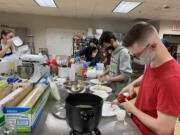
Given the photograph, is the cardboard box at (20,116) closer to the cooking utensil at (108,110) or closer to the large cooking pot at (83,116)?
the large cooking pot at (83,116)

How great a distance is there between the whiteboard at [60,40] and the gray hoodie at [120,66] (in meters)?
5.12

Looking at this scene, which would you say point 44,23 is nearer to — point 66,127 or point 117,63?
point 117,63

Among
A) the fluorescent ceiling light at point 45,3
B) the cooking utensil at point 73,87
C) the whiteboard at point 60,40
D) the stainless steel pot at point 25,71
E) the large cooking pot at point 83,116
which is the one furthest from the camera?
the whiteboard at point 60,40

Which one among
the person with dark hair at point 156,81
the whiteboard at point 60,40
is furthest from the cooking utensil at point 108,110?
the whiteboard at point 60,40

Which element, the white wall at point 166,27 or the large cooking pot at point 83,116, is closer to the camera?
the large cooking pot at point 83,116

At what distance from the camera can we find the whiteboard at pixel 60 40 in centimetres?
692

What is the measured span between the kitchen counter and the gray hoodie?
888 millimetres

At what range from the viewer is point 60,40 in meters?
7.06

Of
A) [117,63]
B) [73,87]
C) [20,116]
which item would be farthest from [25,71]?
[117,63]

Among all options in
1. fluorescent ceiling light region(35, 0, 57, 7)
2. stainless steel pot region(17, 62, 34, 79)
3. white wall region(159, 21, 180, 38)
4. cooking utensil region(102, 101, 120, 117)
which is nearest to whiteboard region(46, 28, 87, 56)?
fluorescent ceiling light region(35, 0, 57, 7)

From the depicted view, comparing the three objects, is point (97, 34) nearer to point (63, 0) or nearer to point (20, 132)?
point (63, 0)

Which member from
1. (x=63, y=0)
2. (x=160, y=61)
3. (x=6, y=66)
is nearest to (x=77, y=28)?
(x=63, y=0)

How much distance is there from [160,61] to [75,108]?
65cm

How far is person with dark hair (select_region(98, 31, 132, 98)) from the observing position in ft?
6.39
